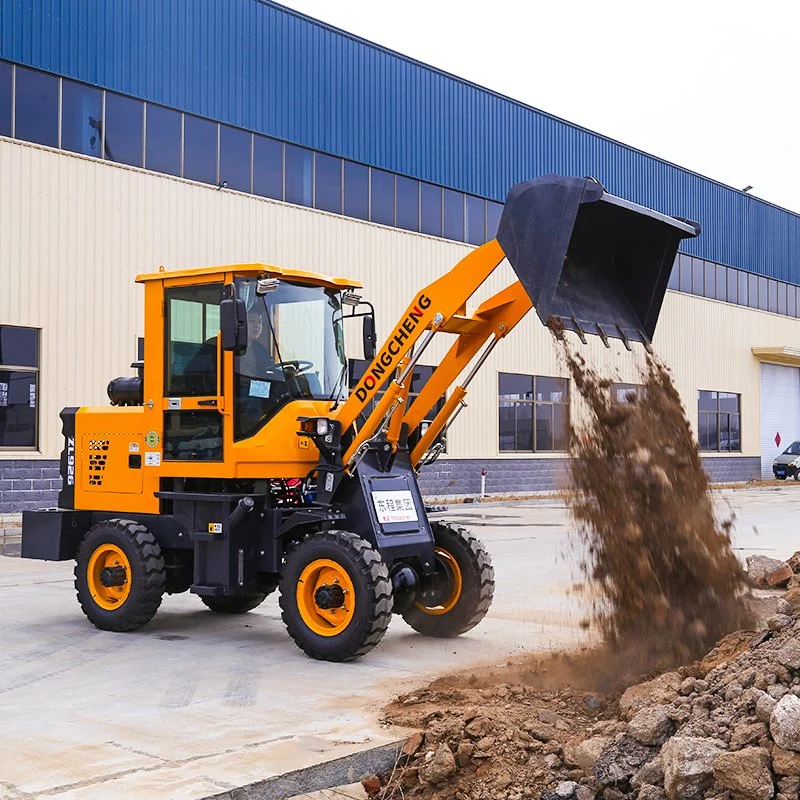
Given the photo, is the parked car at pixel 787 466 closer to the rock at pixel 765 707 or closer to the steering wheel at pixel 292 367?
the steering wheel at pixel 292 367

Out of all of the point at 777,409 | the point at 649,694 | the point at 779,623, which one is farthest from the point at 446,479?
the point at 649,694

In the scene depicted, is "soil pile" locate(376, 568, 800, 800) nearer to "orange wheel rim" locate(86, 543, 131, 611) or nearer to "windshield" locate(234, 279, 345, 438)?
"windshield" locate(234, 279, 345, 438)

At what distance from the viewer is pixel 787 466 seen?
43.1 meters

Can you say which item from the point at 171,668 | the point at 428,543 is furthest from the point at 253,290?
the point at 171,668

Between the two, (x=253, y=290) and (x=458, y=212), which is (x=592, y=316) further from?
(x=458, y=212)

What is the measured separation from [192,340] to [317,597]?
2484 mm

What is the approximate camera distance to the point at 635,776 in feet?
15.7

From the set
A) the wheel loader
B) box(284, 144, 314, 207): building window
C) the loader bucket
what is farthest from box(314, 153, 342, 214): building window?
the loader bucket

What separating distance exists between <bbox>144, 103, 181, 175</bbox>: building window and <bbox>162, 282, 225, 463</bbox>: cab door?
13.4 meters

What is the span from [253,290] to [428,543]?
2.49 meters

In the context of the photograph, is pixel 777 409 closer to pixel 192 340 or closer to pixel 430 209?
pixel 430 209

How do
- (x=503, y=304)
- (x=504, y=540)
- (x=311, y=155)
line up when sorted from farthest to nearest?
(x=311, y=155) < (x=504, y=540) < (x=503, y=304)

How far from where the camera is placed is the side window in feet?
29.1

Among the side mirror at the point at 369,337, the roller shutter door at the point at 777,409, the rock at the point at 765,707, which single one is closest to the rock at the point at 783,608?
the rock at the point at 765,707
